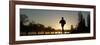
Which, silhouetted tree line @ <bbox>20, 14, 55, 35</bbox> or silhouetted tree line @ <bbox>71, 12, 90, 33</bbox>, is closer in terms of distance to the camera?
silhouetted tree line @ <bbox>20, 14, 55, 35</bbox>

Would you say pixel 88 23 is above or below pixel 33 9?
below

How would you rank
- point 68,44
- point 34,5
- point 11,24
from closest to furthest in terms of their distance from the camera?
point 11,24 < point 34,5 < point 68,44

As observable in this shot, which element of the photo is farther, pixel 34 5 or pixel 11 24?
pixel 34 5

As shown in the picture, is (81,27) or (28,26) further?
(81,27)

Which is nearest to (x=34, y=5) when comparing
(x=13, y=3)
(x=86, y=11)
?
(x=13, y=3)

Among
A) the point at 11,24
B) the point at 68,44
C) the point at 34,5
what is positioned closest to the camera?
the point at 11,24

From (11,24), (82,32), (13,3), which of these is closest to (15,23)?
(11,24)

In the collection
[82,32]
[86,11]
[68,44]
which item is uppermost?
[86,11]

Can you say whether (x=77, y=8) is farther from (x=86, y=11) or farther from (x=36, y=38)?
(x=36, y=38)

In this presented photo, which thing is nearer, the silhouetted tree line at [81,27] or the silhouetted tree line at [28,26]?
the silhouetted tree line at [28,26]

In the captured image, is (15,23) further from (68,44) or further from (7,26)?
(68,44)

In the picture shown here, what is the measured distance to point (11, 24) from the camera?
1770 millimetres

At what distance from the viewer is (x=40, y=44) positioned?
1928mm

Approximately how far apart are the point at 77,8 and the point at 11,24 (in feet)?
2.72
